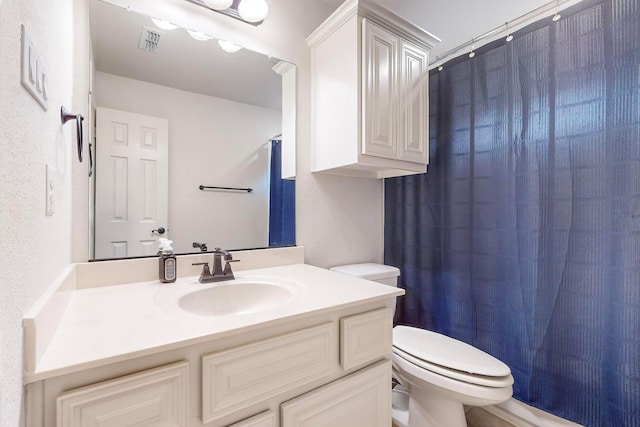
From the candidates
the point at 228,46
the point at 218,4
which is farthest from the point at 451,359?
the point at 218,4

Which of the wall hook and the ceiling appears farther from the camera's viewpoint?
the ceiling

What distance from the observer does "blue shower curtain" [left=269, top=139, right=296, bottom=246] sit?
1400mm

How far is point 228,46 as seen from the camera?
1.27 m

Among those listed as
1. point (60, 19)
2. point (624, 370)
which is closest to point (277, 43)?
point (60, 19)

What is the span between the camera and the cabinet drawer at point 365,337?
2.77 feet

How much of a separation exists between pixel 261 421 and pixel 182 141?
3.47ft

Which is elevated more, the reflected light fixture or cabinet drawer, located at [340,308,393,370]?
the reflected light fixture

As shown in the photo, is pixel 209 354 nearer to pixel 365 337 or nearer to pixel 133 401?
pixel 133 401

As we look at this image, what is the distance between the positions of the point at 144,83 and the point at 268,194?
677 mm

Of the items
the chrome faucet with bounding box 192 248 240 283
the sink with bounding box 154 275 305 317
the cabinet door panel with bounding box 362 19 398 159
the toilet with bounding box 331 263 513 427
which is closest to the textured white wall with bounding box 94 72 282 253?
the chrome faucet with bounding box 192 248 240 283

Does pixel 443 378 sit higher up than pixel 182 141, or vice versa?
pixel 182 141

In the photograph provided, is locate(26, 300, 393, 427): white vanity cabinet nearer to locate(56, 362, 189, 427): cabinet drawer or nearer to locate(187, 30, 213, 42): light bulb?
locate(56, 362, 189, 427): cabinet drawer

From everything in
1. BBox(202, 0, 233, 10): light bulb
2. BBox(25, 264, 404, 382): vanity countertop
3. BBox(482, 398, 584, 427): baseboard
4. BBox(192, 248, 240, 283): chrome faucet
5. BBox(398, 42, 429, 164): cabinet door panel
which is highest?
BBox(202, 0, 233, 10): light bulb

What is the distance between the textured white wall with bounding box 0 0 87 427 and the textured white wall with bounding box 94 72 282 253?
1.01 feet
